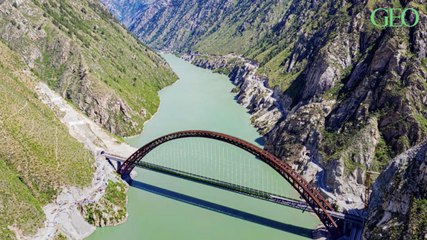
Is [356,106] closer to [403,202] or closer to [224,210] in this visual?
[224,210]

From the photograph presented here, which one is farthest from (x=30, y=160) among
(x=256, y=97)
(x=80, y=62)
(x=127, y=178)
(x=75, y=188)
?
(x=256, y=97)

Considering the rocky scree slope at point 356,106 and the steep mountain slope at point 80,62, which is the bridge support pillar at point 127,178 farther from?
the steep mountain slope at point 80,62

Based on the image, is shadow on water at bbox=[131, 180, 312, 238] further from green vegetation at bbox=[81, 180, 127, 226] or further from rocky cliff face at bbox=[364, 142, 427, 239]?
rocky cliff face at bbox=[364, 142, 427, 239]

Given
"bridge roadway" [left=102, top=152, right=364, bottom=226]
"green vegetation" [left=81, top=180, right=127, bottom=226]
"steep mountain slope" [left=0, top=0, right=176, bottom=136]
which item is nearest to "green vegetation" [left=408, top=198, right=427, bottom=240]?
"bridge roadway" [left=102, top=152, right=364, bottom=226]

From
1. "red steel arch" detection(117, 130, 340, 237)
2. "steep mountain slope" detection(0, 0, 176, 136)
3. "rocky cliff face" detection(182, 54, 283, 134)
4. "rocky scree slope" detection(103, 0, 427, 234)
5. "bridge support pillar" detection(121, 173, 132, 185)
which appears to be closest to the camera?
"red steel arch" detection(117, 130, 340, 237)

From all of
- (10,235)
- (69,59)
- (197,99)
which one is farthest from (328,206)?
(197,99)

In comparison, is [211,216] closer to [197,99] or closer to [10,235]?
[10,235]
